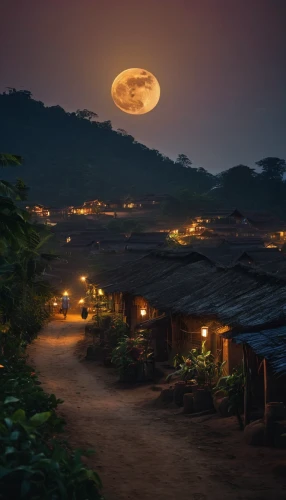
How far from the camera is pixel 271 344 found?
10.8 m

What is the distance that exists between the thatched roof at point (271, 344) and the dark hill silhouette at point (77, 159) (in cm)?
9570

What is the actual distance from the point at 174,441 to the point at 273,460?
2.49m

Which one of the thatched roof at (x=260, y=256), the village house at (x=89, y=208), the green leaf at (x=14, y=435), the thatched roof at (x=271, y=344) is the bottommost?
the green leaf at (x=14, y=435)

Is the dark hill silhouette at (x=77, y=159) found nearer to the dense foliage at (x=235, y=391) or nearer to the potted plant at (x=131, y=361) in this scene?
the potted plant at (x=131, y=361)

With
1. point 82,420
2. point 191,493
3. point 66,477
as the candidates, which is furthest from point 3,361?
point 66,477

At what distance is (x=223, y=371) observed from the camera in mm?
15195

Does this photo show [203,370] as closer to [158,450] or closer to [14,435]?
[158,450]

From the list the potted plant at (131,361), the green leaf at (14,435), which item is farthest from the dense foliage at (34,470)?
the potted plant at (131,361)

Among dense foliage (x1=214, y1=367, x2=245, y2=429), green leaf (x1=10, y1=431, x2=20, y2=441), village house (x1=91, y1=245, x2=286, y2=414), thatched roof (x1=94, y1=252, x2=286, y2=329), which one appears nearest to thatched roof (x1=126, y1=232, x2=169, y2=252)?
thatched roof (x1=94, y1=252, x2=286, y2=329)

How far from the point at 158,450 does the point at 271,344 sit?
308cm

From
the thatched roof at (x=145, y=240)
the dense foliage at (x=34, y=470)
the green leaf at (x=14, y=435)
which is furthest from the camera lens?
the thatched roof at (x=145, y=240)

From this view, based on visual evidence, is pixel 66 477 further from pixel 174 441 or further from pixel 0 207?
pixel 174 441

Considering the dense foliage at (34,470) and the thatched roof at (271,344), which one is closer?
the dense foliage at (34,470)

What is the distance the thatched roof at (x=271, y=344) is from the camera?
9.87 meters
